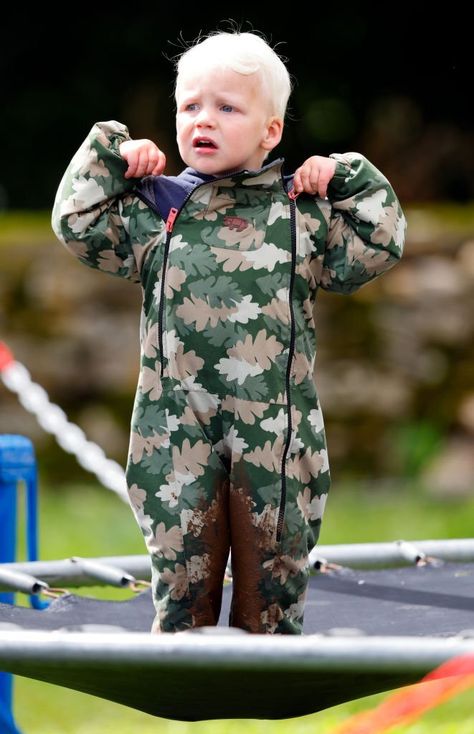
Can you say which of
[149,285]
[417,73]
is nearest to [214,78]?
[149,285]

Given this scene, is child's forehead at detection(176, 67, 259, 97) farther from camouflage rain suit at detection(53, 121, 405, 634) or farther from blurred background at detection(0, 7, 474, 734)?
blurred background at detection(0, 7, 474, 734)

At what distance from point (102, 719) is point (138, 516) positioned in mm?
2386

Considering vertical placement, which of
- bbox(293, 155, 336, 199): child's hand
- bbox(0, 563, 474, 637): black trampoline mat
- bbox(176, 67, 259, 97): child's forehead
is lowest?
bbox(0, 563, 474, 637): black trampoline mat

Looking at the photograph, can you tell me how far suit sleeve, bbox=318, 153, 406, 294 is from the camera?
2.22m

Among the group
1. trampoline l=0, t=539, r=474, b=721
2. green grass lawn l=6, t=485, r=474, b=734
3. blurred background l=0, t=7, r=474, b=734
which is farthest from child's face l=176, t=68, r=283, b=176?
blurred background l=0, t=7, r=474, b=734

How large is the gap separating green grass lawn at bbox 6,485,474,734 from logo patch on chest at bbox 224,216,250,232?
73.7 inches

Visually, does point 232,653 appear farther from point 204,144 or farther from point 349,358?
point 349,358

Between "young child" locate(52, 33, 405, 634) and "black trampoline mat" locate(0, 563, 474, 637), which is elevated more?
"young child" locate(52, 33, 405, 634)

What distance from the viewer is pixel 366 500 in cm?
643

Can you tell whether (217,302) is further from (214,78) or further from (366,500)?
(366,500)

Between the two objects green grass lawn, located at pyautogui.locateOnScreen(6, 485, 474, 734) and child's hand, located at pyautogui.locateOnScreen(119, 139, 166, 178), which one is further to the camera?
green grass lawn, located at pyautogui.locateOnScreen(6, 485, 474, 734)

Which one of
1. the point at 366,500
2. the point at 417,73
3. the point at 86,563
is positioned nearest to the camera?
the point at 86,563

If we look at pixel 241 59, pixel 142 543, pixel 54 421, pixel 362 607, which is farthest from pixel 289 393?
pixel 142 543

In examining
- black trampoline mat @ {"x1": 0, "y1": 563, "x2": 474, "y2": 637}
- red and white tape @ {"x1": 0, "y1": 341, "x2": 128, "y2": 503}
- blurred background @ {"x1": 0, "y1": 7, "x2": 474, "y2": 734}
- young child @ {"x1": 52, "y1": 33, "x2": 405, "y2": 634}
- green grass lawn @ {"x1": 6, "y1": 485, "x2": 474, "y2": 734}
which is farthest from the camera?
blurred background @ {"x1": 0, "y1": 7, "x2": 474, "y2": 734}
